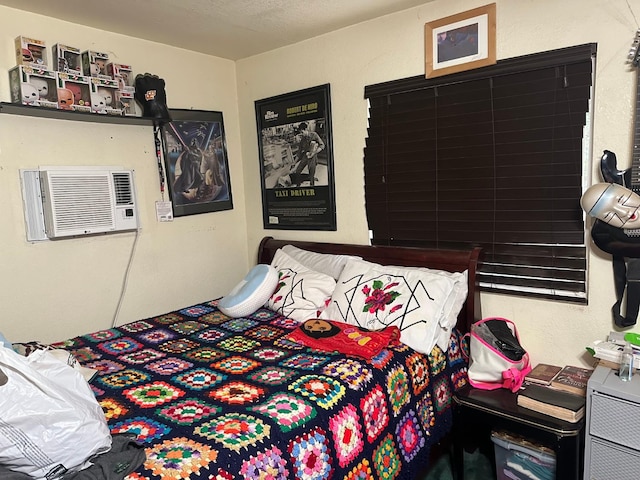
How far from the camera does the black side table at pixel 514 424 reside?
172 centimetres

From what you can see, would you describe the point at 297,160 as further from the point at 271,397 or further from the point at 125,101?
the point at 271,397

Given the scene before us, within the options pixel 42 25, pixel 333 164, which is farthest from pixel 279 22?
pixel 42 25

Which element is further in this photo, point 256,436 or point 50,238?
point 50,238

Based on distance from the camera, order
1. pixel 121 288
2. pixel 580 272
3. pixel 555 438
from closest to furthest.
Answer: pixel 555 438, pixel 580 272, pixel 121 288

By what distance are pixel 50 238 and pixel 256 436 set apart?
1.74 metres

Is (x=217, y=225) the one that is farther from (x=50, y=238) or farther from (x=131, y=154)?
(x=50, y=238)

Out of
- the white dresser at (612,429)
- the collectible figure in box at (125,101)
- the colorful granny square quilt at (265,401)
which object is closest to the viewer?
the colorful granny square quilt at (265,401)

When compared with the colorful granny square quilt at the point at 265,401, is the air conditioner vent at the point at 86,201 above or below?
above

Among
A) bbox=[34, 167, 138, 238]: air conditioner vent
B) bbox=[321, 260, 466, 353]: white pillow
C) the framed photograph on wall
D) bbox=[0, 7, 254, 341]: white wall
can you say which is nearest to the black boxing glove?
bbox=[0, 7, 254, 341]: white wall

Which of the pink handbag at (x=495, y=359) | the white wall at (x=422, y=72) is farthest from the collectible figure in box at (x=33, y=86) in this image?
the pink handbag at (x=495, y=359)

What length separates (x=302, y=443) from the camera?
1446 mm

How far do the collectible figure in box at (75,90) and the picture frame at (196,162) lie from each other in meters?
0.53

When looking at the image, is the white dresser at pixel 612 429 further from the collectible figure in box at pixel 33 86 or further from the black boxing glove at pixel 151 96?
the collectible figure in box at pixel 33 86

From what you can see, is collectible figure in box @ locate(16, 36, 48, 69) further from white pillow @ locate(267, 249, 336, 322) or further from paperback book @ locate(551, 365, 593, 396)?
paperback book @ locate(551, 365, 593, 396)
